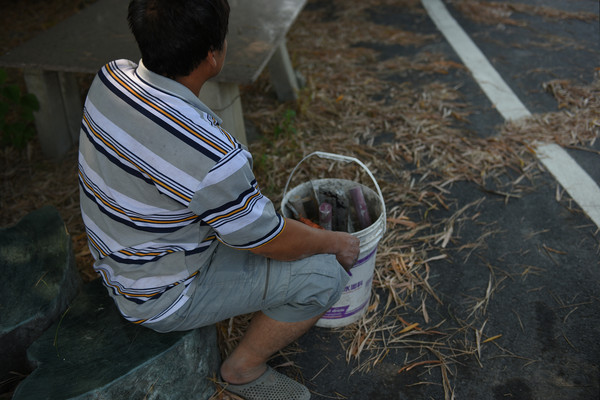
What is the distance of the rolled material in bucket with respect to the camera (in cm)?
232

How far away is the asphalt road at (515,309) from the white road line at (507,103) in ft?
0.29

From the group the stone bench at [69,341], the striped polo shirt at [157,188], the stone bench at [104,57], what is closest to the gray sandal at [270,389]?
the stone bench at [69,341]

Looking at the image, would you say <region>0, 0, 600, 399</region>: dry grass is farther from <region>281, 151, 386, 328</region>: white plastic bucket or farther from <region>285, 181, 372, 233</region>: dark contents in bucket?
<region>285, 181, 372, 233</region>: dark contents in bucket

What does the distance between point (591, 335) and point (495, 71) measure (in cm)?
327

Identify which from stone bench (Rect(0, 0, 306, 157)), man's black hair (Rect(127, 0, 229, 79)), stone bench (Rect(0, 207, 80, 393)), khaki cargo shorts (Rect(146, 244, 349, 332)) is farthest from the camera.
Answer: stone bench (Rect(0, 0, 306, 157))

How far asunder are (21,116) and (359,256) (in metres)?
3.16

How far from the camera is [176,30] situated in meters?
1.63

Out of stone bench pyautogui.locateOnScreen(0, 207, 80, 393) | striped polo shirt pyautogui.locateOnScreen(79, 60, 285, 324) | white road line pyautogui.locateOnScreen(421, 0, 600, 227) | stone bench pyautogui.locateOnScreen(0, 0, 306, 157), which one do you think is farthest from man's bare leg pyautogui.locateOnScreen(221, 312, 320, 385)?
white road line pyautogui.locateOnScreen(421, 0, 600, 227)

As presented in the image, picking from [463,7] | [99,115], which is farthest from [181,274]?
[463,7]

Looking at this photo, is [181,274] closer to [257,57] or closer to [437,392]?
[437,392]

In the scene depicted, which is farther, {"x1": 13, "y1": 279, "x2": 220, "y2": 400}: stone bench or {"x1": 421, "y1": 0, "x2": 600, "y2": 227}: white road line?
{"x1": 421, "y1": 0, "x2": 600, "y2": 227}: white road line

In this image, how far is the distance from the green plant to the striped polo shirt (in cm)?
223

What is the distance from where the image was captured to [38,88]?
12.5 ft

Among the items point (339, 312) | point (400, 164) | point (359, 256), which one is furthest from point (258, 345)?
point (400, 164)
